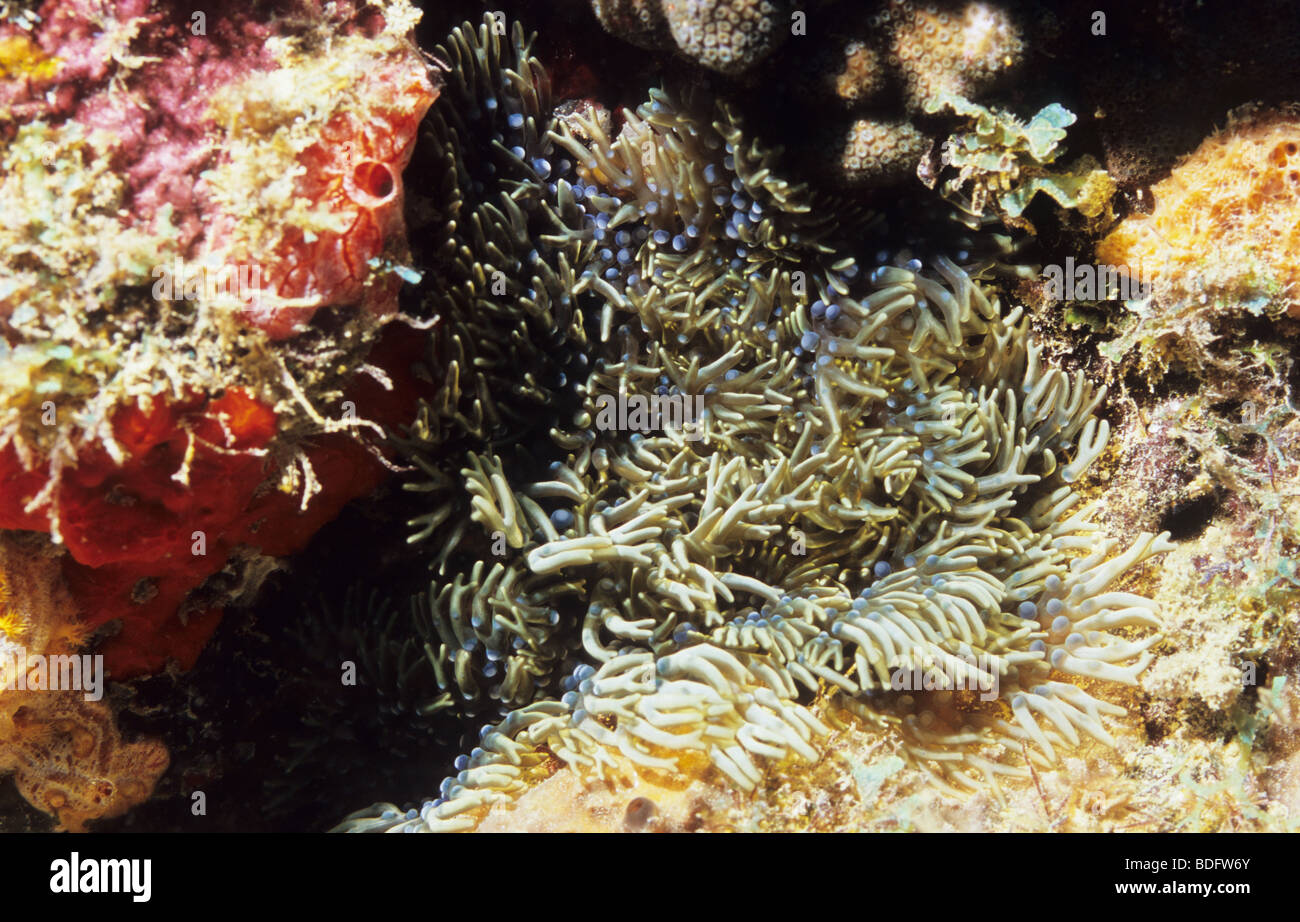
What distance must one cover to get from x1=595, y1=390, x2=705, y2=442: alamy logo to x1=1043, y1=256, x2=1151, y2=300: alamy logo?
1.54m

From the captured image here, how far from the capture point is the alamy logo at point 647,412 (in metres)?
3.21

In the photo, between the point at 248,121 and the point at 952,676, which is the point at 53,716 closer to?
the point at 248,121

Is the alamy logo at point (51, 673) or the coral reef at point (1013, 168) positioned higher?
the coral reef at point (1013, 168)

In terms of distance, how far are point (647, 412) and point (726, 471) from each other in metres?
0.44

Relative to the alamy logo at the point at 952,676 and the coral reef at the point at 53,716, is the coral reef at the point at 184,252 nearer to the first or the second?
the coral reef at the point at 53,716

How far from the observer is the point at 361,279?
8.24 feet

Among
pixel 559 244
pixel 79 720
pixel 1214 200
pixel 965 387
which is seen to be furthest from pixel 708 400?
pixel 79 720
